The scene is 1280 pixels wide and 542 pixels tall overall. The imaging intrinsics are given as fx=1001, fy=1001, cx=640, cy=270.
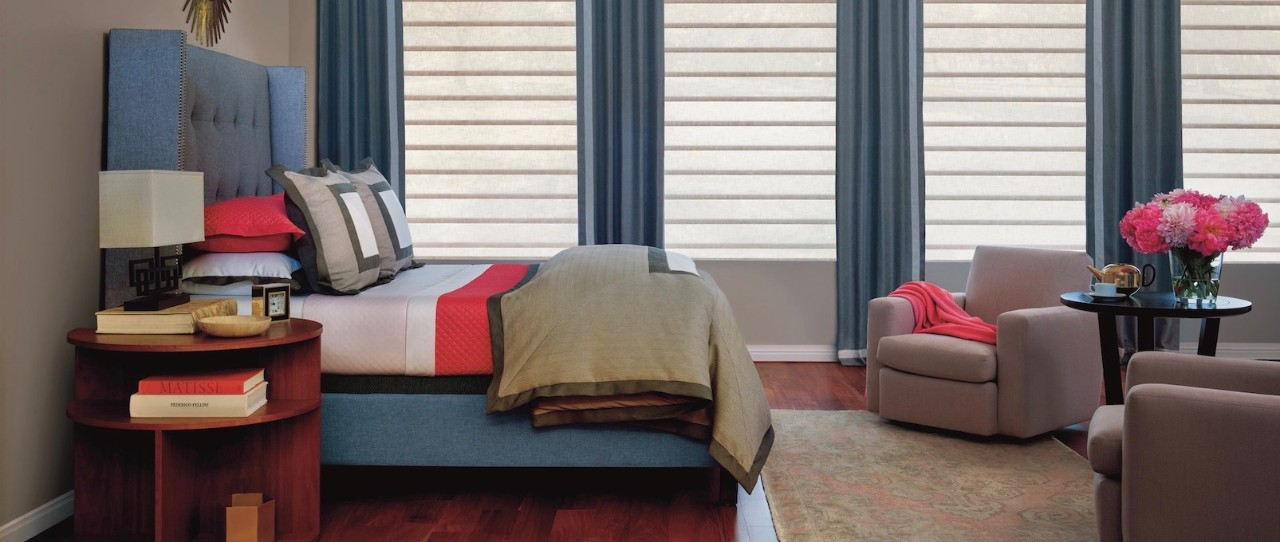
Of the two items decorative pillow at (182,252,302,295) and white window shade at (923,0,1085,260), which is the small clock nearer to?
decorative pillow at (182,252,302,295)

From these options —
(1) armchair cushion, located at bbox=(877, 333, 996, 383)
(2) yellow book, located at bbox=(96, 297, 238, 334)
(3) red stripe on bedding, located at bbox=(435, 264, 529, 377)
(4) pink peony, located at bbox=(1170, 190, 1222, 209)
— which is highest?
(4) pink peony, located at bbox=(1170, 190, 1222, 209)

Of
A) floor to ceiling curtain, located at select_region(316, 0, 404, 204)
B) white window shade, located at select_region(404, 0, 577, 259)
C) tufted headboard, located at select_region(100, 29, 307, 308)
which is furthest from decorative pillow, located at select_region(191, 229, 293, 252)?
white window shade, located at select_region(404, 0, 577, 259)

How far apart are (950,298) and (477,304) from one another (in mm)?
2265

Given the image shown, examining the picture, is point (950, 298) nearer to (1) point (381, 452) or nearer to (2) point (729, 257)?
(2) point (729, 257)

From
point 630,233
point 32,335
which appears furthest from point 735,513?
point 630,233

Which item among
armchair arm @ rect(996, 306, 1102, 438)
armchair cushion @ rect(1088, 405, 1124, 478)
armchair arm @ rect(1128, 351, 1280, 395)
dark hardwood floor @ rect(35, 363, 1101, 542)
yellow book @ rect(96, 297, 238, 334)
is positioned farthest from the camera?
armchair arm @ rect(996, 306, 1102, 438)

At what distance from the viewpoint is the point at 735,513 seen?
3139mm

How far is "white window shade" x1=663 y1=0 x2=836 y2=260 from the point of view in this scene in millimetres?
5668

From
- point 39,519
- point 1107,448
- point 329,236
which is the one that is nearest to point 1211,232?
point 1107,448

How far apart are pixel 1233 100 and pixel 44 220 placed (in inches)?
230

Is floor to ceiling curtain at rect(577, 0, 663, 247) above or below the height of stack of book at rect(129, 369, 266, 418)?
above

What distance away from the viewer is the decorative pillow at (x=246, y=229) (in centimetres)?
328

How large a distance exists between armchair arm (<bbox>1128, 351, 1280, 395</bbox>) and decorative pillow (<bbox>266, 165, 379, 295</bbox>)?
95.0 inches

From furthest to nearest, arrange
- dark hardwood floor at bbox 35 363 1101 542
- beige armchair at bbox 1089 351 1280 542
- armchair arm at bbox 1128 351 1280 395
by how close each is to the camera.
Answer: dark hardwood floor at bbox 35 363 1101 542, armchair arm at bbox 1128 351 1280 395, beige armchair at bbox 1089 351 1280 542
